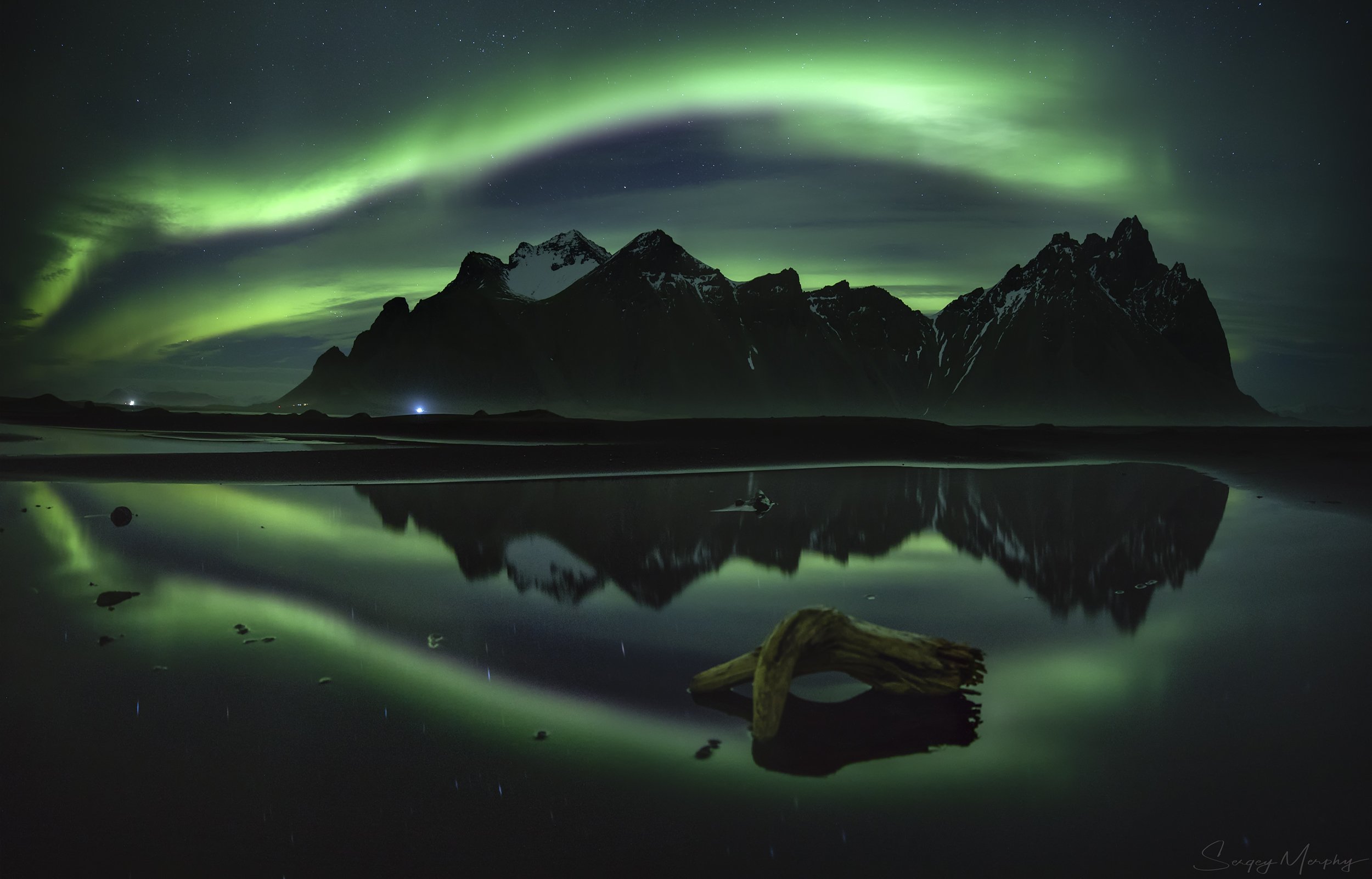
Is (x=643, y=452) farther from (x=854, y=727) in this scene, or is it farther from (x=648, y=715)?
(x=854, y=727)

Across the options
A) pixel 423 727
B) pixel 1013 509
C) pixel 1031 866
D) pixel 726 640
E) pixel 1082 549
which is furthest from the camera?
pixel 1013 509

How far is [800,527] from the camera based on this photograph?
918 inches

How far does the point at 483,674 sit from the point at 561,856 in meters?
4.67

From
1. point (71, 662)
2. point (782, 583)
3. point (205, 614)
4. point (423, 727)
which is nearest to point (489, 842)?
point (423, 727)

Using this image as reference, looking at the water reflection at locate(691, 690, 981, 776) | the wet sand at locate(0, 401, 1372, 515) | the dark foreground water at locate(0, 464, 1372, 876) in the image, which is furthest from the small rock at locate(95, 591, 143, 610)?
the wet sand at locate(0, 401, 1372, 515)

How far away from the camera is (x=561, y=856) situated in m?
6.43

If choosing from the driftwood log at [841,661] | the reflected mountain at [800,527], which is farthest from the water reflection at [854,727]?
the reflected mountain at [800,527]

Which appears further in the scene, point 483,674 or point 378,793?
point 483,674

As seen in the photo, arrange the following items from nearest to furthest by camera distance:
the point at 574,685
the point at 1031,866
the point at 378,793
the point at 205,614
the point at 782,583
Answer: the point at 1031,866
the point at 378,793
the point at 574,685
the point at 205,614
the point at 782,583

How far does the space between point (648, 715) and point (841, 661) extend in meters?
2.17

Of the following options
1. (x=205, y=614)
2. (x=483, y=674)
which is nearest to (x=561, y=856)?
(x=483, y=674)

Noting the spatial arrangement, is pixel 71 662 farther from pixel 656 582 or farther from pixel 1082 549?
pixel 1082 549

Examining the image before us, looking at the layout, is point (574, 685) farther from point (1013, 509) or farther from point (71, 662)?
point (1013, 509)

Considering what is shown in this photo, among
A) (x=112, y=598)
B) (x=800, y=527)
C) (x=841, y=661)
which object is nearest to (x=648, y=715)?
(x=841, y=661)
